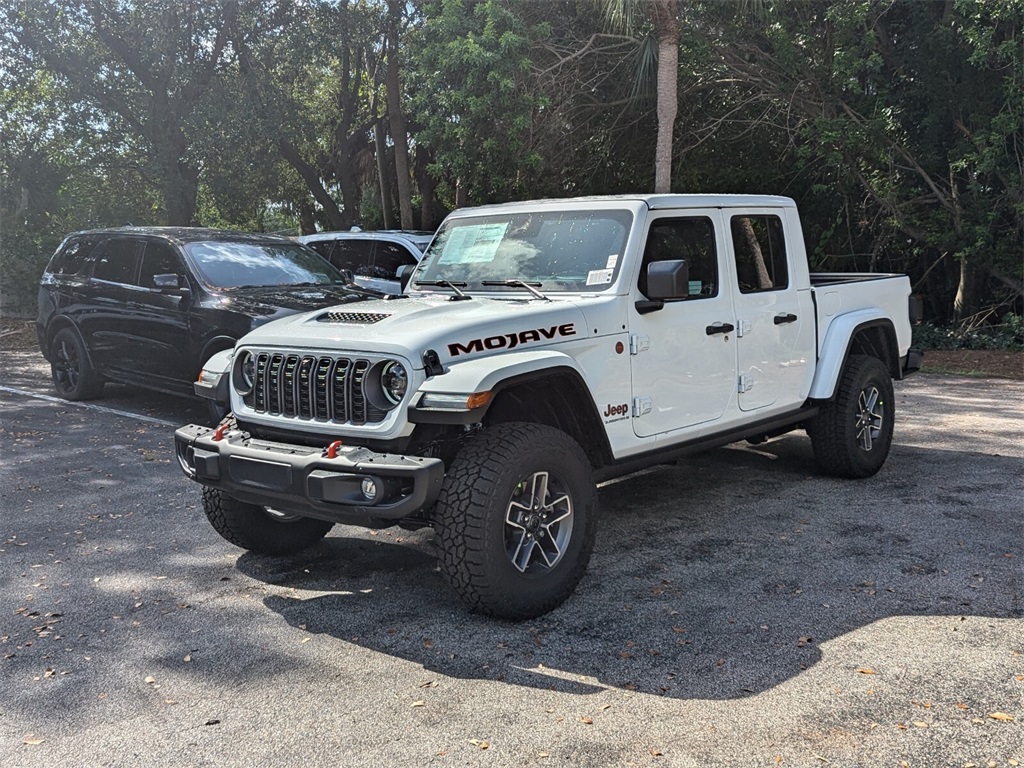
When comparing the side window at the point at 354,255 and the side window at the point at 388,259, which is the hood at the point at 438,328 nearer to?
the side window at the point at 388,259

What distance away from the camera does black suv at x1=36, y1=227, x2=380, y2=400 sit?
846 cm

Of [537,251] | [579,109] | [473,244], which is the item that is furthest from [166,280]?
[579,109]

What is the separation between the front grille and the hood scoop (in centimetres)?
31

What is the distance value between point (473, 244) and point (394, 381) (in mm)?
1621

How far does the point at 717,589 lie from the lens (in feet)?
15.6

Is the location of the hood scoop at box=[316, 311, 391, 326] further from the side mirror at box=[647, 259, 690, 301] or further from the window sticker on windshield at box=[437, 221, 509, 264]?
the side mirror at box=[647, 259, 690, 301]

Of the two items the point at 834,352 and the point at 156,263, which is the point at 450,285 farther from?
the point at 156,263

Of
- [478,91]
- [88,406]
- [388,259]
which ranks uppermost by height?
[478,91]

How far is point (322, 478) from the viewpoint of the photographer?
4.12m

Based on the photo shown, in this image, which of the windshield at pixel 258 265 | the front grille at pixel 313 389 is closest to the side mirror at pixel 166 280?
the windshield at pixel 258 265

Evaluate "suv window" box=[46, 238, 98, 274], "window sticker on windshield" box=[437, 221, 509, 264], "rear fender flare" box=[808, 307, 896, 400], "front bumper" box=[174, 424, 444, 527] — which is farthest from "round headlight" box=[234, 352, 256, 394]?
"suv window" box=[46, 238, 98, 274]

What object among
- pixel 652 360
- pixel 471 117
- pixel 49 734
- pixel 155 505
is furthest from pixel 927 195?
pixel 49 734

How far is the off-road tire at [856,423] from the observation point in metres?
6.58

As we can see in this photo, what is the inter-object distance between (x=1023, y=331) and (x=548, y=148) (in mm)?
7600
